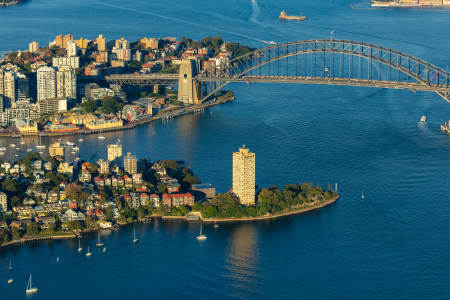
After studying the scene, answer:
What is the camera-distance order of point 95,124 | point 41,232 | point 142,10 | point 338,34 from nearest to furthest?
1. point 41,232
2. point 95,124
3. point 338,34
4. point 142,10

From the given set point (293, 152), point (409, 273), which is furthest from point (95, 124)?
point (409, 273)

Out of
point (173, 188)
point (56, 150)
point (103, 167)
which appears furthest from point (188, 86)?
point (173, 188)

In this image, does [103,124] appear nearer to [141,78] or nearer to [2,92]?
[2,92]

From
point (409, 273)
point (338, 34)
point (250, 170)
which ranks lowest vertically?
point (409, 273)

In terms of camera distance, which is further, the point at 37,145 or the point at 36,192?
the point at 37,145

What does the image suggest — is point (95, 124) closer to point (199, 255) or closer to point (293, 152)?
point (293, 152)

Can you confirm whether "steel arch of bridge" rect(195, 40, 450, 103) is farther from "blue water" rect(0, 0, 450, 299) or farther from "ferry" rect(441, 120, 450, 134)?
"ferry" rect(441, 120, 450, 134)

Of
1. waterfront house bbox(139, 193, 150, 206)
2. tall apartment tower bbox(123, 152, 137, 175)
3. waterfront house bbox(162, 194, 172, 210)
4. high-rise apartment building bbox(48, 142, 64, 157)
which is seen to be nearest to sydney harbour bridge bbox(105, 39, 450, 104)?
high-rise apartment building bbox(48, 142, 64, 157)

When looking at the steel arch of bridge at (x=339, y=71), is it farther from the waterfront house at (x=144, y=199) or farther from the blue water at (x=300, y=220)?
the waterfront house at (x=144, y=199)
